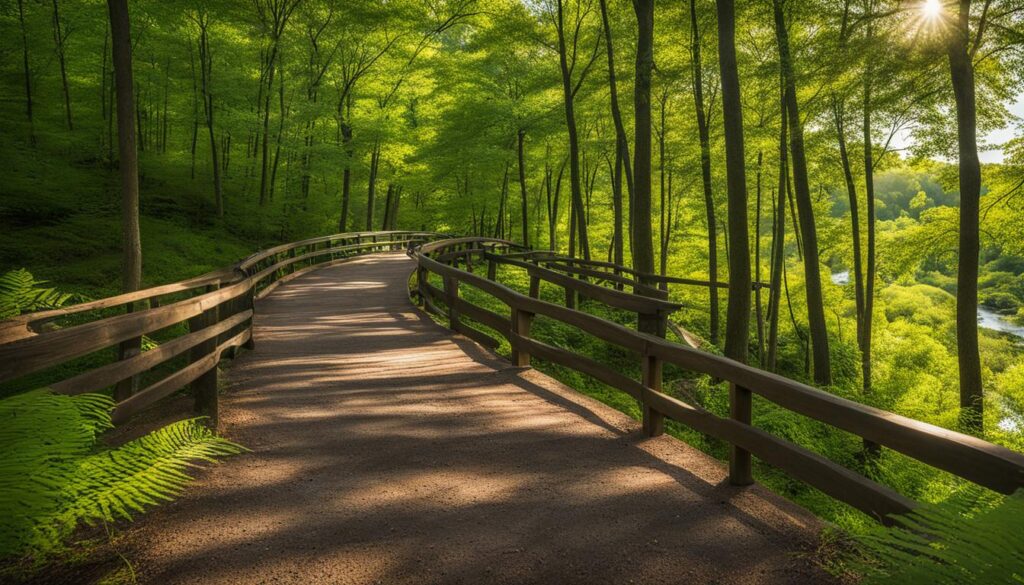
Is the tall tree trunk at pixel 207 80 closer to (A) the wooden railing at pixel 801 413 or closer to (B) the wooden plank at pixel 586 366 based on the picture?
(B) the wooden plank at pixel 586 366

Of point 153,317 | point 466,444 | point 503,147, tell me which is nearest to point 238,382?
point 153,317

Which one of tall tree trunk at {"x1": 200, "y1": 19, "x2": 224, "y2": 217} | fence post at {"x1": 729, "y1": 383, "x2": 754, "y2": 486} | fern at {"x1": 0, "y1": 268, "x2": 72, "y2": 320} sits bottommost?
fence post at {"x1": 729, "y1": 383, "x2": 754, "y2": 486}

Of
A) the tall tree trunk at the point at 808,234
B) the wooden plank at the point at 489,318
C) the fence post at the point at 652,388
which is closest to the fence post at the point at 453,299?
the wooden plank at the point at 489,318

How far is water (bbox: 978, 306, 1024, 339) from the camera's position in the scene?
5862 centimetres

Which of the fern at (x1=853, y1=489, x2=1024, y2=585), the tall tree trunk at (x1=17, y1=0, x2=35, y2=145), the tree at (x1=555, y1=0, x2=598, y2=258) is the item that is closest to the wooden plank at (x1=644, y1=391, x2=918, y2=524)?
the fern at (x1=853, y1=489, x2=1024, y2=585)

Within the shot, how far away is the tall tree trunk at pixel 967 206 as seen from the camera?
32.7 ft

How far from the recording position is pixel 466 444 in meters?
4.66

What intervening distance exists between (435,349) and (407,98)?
2596 centimetres

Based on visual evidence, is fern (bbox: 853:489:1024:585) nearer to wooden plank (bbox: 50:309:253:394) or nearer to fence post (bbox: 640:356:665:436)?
fence post (bbox: 640:356:665:436)

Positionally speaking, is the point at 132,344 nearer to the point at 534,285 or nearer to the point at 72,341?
the point at 72,341

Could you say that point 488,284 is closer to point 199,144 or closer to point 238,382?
point 238,382

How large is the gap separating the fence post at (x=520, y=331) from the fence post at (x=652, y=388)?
2.61 metres

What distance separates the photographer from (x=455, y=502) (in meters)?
3.59

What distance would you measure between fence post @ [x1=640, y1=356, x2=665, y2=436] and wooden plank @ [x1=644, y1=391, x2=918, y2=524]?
37 cm
